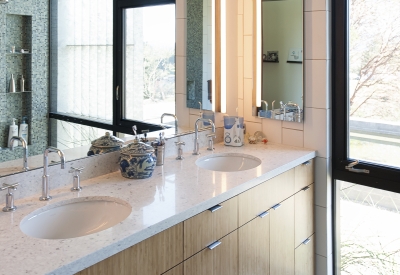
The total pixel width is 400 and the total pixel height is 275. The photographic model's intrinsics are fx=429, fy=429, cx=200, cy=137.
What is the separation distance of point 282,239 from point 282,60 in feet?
3.53

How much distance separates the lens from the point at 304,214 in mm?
2484

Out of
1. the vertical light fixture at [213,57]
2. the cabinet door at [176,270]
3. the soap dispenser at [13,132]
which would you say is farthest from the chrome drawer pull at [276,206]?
the soap dispenser at [13,132]

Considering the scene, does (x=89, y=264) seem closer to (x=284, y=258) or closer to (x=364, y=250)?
(x=284, y=258)

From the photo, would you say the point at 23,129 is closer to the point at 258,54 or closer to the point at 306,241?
the point at 258,54

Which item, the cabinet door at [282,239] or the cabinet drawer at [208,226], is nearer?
the cabinet drawer at [208,226]

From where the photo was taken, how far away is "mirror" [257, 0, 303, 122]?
101 inches

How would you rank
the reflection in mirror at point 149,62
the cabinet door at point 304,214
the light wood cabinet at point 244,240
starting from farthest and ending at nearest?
the cabinet door at point 304,214 → the reflection in mirror at point 149,62 → the light wood cabinet at point 244,240

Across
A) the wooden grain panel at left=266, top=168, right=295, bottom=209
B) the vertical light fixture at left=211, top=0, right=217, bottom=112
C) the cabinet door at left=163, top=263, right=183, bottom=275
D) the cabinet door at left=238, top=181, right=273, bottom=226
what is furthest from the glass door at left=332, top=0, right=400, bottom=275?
the cabinet door at left=163, top=263, right=183, bottom=275

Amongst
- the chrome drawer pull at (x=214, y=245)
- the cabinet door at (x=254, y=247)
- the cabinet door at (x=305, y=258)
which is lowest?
the cabinet door at (x=305, y=258)

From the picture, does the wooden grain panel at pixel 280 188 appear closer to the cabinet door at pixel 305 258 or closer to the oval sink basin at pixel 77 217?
the cabinet door at pixel 305 258

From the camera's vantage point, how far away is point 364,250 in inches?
100

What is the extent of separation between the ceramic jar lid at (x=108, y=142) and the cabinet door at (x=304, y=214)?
3.37 ft

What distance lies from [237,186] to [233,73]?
1.19 metres

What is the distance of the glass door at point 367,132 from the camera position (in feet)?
7.58
